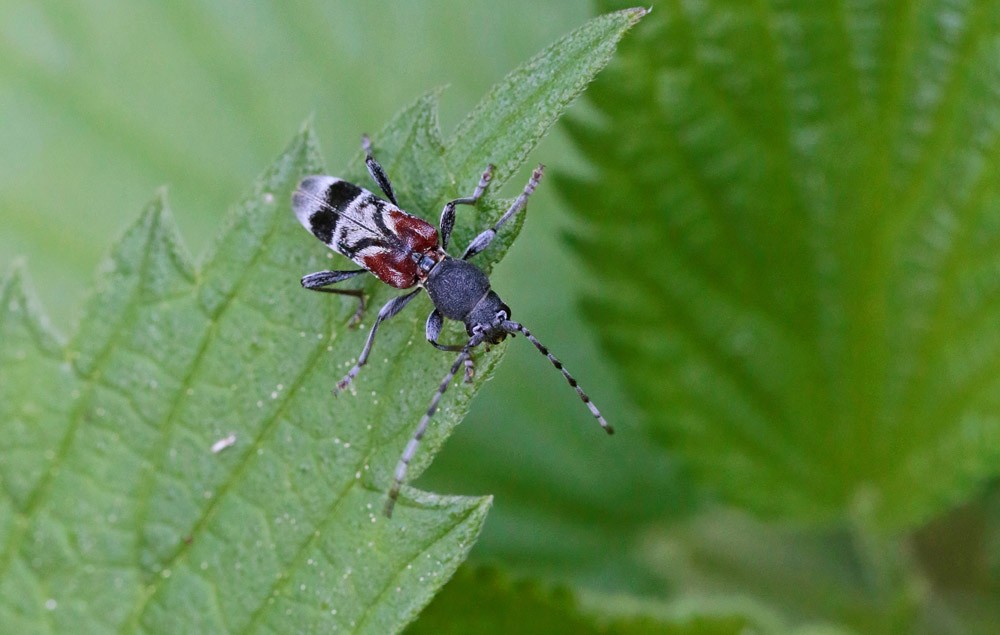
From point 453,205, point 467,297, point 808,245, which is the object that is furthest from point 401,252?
point 808,245

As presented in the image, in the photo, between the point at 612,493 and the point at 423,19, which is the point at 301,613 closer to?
the point at 612,493

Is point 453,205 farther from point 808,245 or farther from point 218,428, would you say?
point 808,245

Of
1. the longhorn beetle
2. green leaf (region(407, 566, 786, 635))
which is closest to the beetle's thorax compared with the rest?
the longhorn beetle

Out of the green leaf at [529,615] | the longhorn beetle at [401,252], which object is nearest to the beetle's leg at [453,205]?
the longhorn beetle at [401,252]

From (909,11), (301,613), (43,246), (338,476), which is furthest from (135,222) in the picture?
(909,11)

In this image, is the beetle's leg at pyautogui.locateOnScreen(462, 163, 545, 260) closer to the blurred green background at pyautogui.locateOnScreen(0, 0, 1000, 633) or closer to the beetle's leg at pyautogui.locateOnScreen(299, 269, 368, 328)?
the blurred green background at pyautogui.locateOnScreen(0, 0, 1000, 633)
